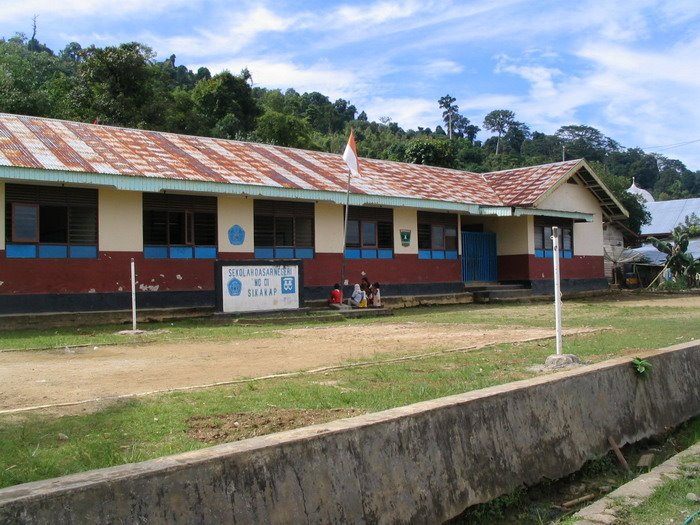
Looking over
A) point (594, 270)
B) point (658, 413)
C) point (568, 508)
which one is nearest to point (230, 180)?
point (658, 413)

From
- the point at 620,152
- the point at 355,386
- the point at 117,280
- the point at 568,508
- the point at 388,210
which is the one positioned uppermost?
the point at 620,152

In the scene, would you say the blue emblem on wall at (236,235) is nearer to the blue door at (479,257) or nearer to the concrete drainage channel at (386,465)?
the blue door at (479,257)

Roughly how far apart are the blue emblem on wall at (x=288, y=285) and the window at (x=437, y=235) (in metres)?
7.19

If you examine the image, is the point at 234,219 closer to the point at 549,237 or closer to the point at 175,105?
the point at 549,237

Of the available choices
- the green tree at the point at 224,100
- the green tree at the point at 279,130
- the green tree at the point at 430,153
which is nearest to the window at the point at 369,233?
the green tree at the point at 279,130

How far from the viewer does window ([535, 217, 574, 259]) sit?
27656 mm

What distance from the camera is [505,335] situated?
13.0 meters

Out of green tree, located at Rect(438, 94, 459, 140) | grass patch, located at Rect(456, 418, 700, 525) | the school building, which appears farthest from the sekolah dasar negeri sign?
green tree, located at Rect(438, 94, 459, 140)

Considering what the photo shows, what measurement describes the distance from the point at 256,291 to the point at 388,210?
7.35 m

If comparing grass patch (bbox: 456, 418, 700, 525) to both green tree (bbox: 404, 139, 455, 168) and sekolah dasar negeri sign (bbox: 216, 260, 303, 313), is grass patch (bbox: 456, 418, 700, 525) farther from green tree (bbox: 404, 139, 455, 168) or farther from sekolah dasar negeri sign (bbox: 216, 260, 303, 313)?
green tree (bbox: 404, 139, 455, 168)

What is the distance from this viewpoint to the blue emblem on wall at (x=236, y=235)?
19172 mm

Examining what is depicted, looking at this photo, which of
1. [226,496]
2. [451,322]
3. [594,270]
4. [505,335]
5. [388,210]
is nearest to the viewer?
[226,496]

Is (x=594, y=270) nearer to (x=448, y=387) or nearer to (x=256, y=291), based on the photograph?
(x=256, y=291)

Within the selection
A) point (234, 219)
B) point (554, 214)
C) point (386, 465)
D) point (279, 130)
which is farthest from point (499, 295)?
point (386, 465)
